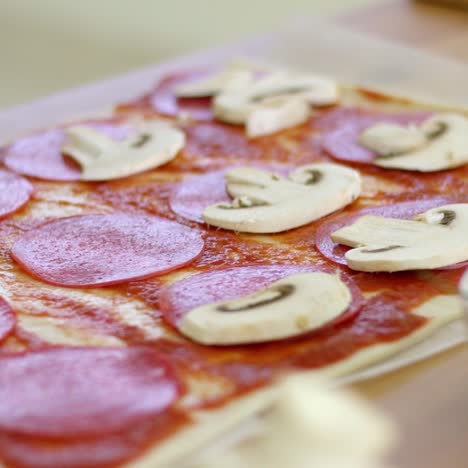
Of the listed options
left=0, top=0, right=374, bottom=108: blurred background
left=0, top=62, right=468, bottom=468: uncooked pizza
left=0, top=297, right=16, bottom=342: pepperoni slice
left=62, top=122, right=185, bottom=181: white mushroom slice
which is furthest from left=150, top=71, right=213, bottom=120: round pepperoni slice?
left=0, top=0, right=374, bottom=108: blurred background

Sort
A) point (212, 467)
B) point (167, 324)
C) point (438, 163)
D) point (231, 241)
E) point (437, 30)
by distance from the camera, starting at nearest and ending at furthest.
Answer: point (212, 467) → point (167, 324) → point (231, 241) → point (438, 163) → point (437, 30)

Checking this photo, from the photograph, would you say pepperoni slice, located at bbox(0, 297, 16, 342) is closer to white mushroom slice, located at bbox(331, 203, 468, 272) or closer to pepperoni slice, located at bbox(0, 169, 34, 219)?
pepperoni slice, located at bbox(0, 169, 34, 219)

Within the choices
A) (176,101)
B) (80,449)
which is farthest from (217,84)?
(80,449)

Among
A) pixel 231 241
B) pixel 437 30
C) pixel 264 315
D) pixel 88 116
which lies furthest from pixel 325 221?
pixel 437 30

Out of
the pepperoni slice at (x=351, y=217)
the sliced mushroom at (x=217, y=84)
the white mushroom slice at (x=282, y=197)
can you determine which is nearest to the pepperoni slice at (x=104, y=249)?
the white mushroom slice at (x=282, y=197)

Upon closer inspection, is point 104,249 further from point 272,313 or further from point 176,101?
point 176,101

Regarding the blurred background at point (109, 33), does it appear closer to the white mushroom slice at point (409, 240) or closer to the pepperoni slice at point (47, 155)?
the pepperoni slice at point (47, 155)

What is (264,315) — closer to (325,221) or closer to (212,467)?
(212,467)
